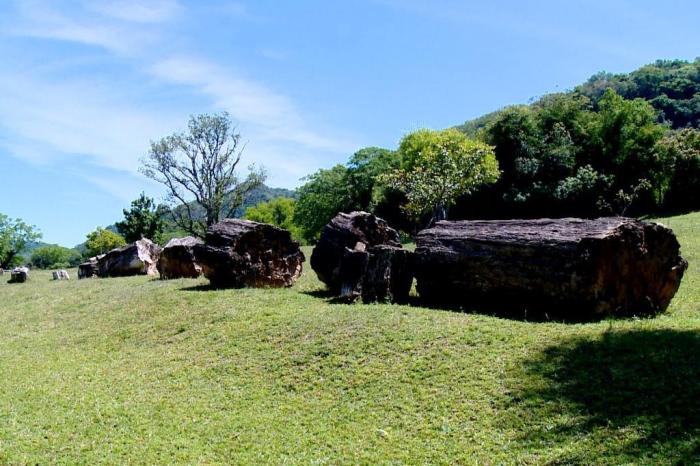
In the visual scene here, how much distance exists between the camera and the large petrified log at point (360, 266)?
14484 millimetres

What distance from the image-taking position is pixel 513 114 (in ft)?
169

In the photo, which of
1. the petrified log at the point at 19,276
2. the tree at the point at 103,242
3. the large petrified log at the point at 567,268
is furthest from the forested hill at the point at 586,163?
the tree at the point at 103,242

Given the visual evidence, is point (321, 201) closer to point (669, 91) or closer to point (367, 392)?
point (367, 392)

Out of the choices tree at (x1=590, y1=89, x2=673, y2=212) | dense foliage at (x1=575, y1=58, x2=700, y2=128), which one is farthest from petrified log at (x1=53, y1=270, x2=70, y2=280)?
dense foliage at (x1=575, y1=58, x2=700, y2=128)

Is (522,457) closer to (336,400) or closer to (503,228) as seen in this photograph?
(336,400)

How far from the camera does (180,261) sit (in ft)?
81.4

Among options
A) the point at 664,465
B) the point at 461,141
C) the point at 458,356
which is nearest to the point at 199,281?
the point at 458,356

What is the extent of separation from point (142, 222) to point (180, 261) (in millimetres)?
49673

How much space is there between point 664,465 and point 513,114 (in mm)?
49254

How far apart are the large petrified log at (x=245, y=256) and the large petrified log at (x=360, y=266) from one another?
2371 mm

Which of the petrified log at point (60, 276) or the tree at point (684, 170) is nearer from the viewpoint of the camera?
the petrified log at point (60, 276)

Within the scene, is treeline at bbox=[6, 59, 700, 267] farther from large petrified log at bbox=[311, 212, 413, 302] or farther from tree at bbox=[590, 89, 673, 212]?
large petrified log at bbox=[311, 212, 413, 302]

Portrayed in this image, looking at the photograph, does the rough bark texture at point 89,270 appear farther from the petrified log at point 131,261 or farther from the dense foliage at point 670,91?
the dense foliage at point 670,91

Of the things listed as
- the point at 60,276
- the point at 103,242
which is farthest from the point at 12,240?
the point at 60,276
